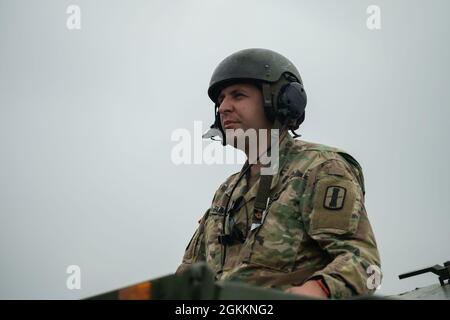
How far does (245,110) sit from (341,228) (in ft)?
5.01

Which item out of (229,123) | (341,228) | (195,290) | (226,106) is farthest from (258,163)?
(195,290)

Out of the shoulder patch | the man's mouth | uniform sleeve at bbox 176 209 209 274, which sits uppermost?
the man's mouth

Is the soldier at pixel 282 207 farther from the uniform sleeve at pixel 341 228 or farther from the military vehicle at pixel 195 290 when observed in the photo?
the military vehicle at pixel 195 290

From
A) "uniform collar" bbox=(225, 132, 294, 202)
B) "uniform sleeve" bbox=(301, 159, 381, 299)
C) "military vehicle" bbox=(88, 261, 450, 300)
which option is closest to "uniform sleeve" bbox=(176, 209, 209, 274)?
"uniform collar" bbox=(225, 132, 294, 202)

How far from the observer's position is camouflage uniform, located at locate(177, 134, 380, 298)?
12.4 ft

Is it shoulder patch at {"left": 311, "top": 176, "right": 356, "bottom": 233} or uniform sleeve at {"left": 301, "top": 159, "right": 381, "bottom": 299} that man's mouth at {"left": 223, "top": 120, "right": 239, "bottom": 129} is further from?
shoulder patch at {"left": 311, "top": 176, "right": 356, "bottom": 233}

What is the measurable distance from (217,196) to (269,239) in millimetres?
1277

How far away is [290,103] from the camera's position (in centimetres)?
506

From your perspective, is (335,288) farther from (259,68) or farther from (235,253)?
(259,68)

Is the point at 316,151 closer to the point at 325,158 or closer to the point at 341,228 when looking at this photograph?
the point at 325,158
